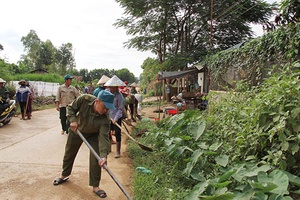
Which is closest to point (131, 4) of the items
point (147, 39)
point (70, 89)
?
point (147, 39)

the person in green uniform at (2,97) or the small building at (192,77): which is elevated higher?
the small building at (192,77)

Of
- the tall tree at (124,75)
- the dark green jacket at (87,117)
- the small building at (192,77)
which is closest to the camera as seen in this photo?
the dark green jacket at (87,117)

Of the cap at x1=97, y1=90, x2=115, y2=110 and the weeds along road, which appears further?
the weeds along road

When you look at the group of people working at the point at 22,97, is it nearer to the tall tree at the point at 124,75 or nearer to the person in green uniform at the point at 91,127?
the person in green uniform at the point at 91,127

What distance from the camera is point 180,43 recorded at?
1891 centimetres

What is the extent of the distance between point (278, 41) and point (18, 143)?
21.8 feet

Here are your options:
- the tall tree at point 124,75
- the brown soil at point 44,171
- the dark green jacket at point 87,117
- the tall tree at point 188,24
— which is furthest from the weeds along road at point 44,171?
the tall tree at point 124,75

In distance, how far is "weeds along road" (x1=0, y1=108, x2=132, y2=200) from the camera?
3041 millimetres

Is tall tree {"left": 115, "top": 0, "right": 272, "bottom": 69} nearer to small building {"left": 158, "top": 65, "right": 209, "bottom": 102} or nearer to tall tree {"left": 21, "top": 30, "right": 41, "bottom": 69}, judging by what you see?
small building {"left": 158, "top": 65, "right": 209, "bottom": 102}

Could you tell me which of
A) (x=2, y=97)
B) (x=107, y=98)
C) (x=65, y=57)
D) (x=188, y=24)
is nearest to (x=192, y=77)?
(x=188, y=24)

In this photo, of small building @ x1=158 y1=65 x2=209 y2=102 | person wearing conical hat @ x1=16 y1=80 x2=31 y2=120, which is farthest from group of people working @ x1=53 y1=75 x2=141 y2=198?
small building @ x1=158 y1=65 x2=209 y2=102

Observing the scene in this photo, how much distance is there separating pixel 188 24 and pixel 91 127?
51.0ft

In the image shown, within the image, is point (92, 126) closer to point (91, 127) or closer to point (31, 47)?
point (91, 127)

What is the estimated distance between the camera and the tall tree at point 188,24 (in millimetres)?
A: 15398
